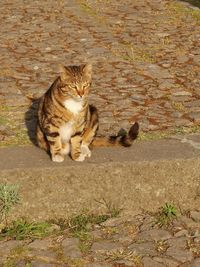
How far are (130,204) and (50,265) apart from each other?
1.12 m

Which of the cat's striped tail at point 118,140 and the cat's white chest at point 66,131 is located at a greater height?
the cat's white chest at point 66,131

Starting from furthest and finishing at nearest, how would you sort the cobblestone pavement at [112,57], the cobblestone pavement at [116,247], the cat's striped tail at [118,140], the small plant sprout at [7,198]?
the cobblestone pavement at [112,57]
the cat's striped tail at [118,140]
the small plant sprout at [7,198]
the cobblestone pavement at [116,247]

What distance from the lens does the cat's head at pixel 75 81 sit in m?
5.03

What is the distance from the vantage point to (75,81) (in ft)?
16.6

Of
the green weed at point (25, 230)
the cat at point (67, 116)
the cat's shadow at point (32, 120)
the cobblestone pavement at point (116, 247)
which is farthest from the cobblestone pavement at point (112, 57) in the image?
the cobblestone pavement at point (116, 247)

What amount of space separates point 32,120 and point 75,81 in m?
1.41

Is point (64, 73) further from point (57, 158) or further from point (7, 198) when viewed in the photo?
point (7, 198)

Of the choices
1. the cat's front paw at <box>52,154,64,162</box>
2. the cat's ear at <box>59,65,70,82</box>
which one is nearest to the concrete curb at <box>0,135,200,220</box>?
the cat's front paw at <box>52,154,64,162</box>

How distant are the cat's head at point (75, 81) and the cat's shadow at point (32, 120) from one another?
74 centimetres

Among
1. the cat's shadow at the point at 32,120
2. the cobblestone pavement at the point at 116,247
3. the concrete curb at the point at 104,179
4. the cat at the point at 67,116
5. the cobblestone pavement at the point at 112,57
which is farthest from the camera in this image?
the cobblestone pavement at the point at 112,57

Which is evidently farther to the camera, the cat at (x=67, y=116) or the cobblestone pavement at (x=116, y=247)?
the cat at (x=67, y=116)

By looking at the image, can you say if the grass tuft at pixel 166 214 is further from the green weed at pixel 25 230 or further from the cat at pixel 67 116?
the green weed at pixel 25 230

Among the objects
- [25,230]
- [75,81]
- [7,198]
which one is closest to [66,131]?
[75,81]

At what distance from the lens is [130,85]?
766cm
